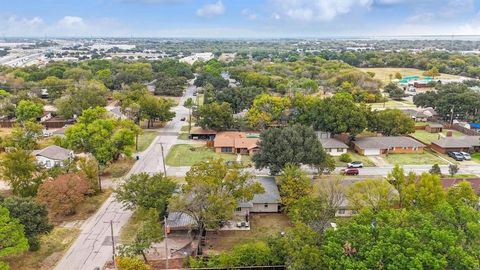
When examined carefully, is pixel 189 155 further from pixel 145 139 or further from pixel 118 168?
pixel 145 139

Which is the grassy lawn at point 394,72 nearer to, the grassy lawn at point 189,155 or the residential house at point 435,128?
the residential house at point 435,128

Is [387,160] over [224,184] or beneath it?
beneath

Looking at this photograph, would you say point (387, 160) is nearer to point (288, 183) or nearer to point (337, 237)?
point (288, 183)

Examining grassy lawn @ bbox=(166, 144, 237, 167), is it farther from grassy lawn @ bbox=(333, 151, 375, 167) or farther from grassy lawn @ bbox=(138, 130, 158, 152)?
grassy lawn @ bbox=(333, 151, 375, 167)

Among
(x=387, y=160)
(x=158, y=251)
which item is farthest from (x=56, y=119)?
(x=387, y=160)

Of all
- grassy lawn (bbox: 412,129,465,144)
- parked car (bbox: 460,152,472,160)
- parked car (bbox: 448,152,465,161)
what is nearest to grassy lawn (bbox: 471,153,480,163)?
parked car (bbox: 460,152,472,160)

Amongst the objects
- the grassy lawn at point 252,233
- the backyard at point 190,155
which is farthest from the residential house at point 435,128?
the grassy lawn at point 252,233
